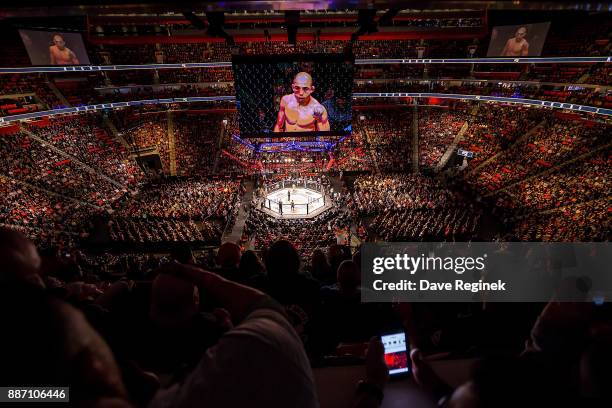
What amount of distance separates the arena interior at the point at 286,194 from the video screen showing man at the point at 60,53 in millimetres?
126

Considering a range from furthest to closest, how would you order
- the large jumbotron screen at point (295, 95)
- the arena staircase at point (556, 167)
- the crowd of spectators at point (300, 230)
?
the large jumbotron screen at point (295, 95), the arena staircase at point (556, 167), the crowd of spectators at point (300, 230)

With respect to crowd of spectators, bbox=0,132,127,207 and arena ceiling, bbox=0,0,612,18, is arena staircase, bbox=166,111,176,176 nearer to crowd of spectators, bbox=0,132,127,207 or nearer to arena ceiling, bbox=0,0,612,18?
crowd of spectators, bbox=0,132,127,207

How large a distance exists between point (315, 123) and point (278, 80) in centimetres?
448

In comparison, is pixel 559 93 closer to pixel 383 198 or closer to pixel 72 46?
pixel 383 198

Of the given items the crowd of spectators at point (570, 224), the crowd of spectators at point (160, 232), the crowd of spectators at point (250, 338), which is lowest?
the crowd of spectators at point (160, 232)

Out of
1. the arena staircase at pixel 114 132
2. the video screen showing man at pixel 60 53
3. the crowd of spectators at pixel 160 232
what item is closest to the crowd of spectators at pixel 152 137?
the arena staircase at pixel 114 132

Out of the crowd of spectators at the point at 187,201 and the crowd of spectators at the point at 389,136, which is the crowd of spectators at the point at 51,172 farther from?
the crowd of spectators at the point at 389,136

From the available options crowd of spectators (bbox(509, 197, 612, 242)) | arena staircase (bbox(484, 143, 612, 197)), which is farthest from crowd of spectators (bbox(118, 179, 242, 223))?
arena staircase (bbox(484, 143, 612, 197))

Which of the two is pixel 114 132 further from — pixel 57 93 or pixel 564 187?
pixel 564 187

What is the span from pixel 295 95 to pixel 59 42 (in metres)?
21.6

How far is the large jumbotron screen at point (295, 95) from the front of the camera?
25.5 m

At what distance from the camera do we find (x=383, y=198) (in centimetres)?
2555

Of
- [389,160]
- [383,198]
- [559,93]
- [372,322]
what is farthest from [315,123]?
[372,322]

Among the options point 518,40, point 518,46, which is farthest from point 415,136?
point 518,40
